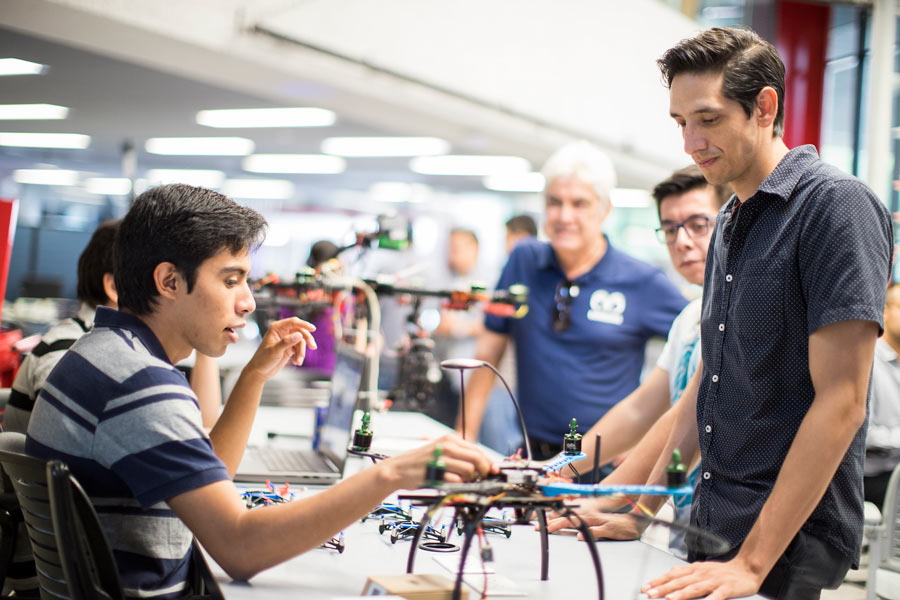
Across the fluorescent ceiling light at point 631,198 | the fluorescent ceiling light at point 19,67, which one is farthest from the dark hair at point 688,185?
the fluorescent ceiling light at point 631,198

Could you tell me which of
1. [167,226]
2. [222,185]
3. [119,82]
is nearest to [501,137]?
[119,82]

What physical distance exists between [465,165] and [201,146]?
10.9 feet

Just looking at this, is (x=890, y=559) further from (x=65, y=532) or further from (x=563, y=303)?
(x=65, y=532)

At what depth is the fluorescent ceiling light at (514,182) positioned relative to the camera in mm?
10523

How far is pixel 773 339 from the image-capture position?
1310 mm

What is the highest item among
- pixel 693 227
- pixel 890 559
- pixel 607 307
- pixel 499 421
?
pixel 693 227

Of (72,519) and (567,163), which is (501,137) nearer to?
(567,163)

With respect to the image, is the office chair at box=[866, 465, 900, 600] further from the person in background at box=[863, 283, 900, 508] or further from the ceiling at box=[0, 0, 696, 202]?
the ceiling at box=[0, 0, 696, 202]

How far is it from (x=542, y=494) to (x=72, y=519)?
0.66 m

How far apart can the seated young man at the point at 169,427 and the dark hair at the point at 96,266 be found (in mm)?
970

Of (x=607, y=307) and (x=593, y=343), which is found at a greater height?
(x=607, y=307)

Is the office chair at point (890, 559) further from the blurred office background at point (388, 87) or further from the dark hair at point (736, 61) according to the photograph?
the blurred office background at point (388, 87)

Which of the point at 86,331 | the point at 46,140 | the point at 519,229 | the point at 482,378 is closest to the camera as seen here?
the point at 86,331

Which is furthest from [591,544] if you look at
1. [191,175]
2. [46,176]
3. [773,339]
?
[46,176]
